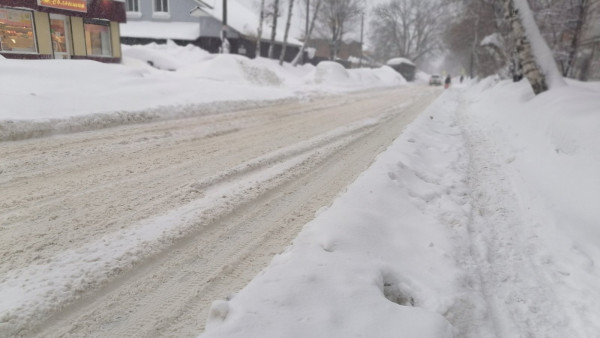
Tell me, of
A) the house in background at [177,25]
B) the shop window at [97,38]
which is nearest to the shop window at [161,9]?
the house in background at [177,25]

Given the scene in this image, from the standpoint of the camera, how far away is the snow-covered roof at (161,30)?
31.7 metres

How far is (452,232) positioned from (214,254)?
238 centimetres

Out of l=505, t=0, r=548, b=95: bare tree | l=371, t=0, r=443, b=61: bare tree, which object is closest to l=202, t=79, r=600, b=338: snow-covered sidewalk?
l=505, t=0, r=548, b=95: bare tree

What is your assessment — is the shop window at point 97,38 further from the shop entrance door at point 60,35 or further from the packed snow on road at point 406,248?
the packed snow on road at point 406,248

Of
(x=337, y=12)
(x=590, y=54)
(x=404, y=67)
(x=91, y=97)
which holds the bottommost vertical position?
(x=91, y=97)

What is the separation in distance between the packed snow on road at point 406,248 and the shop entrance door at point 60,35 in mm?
13529

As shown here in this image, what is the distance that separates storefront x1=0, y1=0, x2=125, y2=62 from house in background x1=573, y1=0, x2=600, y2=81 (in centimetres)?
2311

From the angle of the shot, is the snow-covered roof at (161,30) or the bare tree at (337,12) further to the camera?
the bare tree at (337,12)

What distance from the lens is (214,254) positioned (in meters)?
3.24

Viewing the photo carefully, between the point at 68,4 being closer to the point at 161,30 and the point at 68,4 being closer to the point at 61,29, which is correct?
the point at 61,29

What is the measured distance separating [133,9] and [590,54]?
33647 mm

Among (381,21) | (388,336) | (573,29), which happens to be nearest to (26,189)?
(388,336)

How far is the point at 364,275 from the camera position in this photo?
9.14ft

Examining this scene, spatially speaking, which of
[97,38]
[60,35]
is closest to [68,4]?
[60,35]
